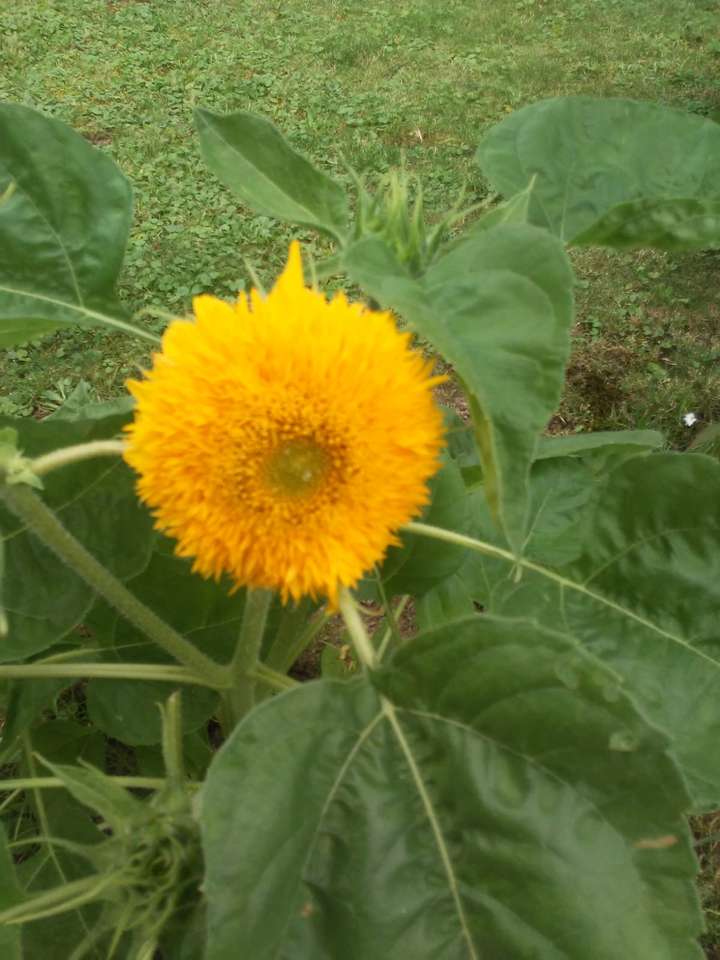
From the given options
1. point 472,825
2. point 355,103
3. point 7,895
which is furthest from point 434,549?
point 355,103

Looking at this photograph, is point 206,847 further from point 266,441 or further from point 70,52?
point 70,52

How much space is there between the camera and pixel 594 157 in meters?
1.14

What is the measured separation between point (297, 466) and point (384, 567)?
1.38 feet

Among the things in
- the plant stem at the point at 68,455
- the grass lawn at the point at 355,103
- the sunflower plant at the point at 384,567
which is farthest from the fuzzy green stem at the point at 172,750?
the grass lawn at the point at 355,103

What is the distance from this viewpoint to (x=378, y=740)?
0.89 meters

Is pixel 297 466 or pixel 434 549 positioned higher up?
pixel 297 466

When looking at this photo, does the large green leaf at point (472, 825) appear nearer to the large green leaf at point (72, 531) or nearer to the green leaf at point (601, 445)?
the large green leaf at point (72, 531)

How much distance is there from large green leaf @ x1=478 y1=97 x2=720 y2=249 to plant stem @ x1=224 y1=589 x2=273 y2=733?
53 centimetres

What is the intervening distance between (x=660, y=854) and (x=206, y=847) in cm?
36

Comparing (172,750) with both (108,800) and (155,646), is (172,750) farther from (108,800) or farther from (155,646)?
(155,646)

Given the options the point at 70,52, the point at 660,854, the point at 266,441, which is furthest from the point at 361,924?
the point at 70,52

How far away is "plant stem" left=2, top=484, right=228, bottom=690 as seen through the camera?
2.86 feet

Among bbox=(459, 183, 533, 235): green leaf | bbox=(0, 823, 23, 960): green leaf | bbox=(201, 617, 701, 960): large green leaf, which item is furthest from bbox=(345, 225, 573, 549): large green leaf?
bbox=(0, 823, 23, 960): green leaf

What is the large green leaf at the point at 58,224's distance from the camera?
3.63 ft
